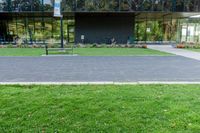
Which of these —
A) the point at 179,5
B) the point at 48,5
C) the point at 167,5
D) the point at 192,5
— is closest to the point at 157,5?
the point at 167,5

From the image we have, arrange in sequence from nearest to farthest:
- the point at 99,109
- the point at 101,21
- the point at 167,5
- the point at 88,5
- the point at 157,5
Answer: the point at 99,109
the point at 88,5
the point at 157,5
the point at 167,5
the point at 101,21

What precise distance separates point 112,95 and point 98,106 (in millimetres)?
877

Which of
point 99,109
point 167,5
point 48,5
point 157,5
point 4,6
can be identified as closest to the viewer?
point 99,109

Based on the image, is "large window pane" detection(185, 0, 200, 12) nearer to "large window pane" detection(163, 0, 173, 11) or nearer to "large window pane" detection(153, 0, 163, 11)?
"large window pane" detection(163, 0, 173, 11)

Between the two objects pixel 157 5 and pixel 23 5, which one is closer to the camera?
pixel 23 5

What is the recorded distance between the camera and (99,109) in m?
4.80

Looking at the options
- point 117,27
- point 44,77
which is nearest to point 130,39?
point 117,27

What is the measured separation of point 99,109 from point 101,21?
75.7 feet

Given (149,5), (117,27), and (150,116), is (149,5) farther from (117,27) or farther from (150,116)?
(150,116)

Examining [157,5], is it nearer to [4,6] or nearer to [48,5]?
[48,5]

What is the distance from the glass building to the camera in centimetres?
2391

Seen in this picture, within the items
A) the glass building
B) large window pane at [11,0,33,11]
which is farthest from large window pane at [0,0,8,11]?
large window pane at [11,0,33,11]

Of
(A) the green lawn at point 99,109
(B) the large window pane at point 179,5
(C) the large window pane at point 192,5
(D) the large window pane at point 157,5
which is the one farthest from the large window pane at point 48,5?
(A) the green lawn at point 99,109

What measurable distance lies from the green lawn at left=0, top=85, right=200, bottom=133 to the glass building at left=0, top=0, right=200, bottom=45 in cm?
1864
